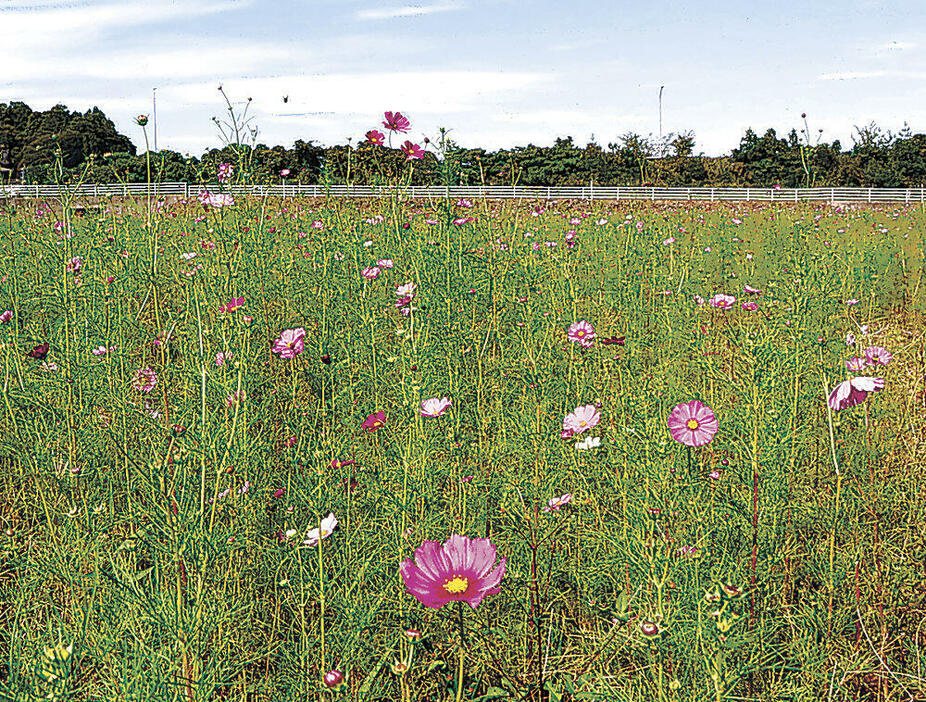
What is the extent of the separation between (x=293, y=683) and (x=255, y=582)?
391mm

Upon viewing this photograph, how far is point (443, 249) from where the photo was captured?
134 inches

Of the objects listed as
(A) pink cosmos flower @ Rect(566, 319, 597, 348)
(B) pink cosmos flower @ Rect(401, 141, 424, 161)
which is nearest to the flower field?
(A) pink cosmos flower @ Rect(566, 319, 597, 348)

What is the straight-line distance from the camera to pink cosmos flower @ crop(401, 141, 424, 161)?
332cm

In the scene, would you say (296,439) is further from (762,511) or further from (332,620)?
(762,511)

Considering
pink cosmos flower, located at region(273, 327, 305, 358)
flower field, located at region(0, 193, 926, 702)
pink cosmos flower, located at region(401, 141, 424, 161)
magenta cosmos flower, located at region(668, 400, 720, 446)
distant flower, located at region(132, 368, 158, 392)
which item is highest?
pink cosmos flower, located at region(401, 141, 424, 161)

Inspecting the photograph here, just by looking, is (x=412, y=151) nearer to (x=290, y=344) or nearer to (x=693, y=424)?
(x=290, y=344)

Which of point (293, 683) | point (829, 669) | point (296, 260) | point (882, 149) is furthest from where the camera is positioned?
point (882, 149)

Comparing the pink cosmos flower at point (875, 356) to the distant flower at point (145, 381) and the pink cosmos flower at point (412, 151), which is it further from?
the pink cosmos flower at point (412, 151)

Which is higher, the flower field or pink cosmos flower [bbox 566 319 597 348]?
pink cosmos flower [bbox 566 319 597 348]

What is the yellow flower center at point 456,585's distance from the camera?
101cm

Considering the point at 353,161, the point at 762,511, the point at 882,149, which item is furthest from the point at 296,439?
the point at 882,149

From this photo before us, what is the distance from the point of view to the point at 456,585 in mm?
1020

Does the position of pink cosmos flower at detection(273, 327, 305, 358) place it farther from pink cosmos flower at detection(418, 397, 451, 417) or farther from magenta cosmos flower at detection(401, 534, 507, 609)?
magenta cosmos flower at detection(401, 534, 507, 609)

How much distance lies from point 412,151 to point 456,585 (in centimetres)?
263
